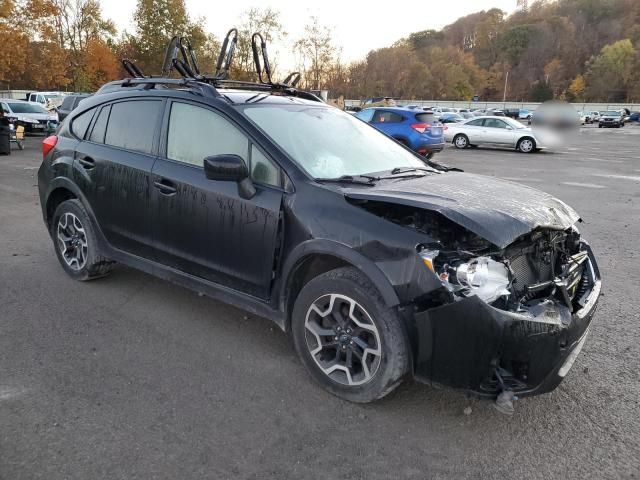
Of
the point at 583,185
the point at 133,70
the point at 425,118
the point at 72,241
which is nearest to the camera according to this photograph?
the point at 72,241

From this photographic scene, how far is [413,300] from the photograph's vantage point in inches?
99.5

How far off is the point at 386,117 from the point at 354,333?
15115mm

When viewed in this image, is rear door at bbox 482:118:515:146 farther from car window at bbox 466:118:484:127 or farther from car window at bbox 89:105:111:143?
car window at bbox 89:105:111:143

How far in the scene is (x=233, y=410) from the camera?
2801 millimetres

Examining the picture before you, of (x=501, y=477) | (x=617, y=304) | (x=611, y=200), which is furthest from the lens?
(x=611, y=200)

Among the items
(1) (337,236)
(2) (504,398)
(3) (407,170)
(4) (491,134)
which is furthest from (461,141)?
(2) (504,398)

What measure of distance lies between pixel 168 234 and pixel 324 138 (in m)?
1.33

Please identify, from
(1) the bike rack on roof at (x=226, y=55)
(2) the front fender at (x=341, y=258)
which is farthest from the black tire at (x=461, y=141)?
(2) the front fender at (x=341, y=258)

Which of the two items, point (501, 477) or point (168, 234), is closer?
point (501, 477)

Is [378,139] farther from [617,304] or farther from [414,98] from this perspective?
[414,98]

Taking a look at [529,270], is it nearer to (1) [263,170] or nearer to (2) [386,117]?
(1) [263,170]

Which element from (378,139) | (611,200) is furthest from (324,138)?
(611,200)

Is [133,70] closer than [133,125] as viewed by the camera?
No

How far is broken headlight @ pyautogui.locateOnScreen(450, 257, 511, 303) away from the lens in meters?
2.50
